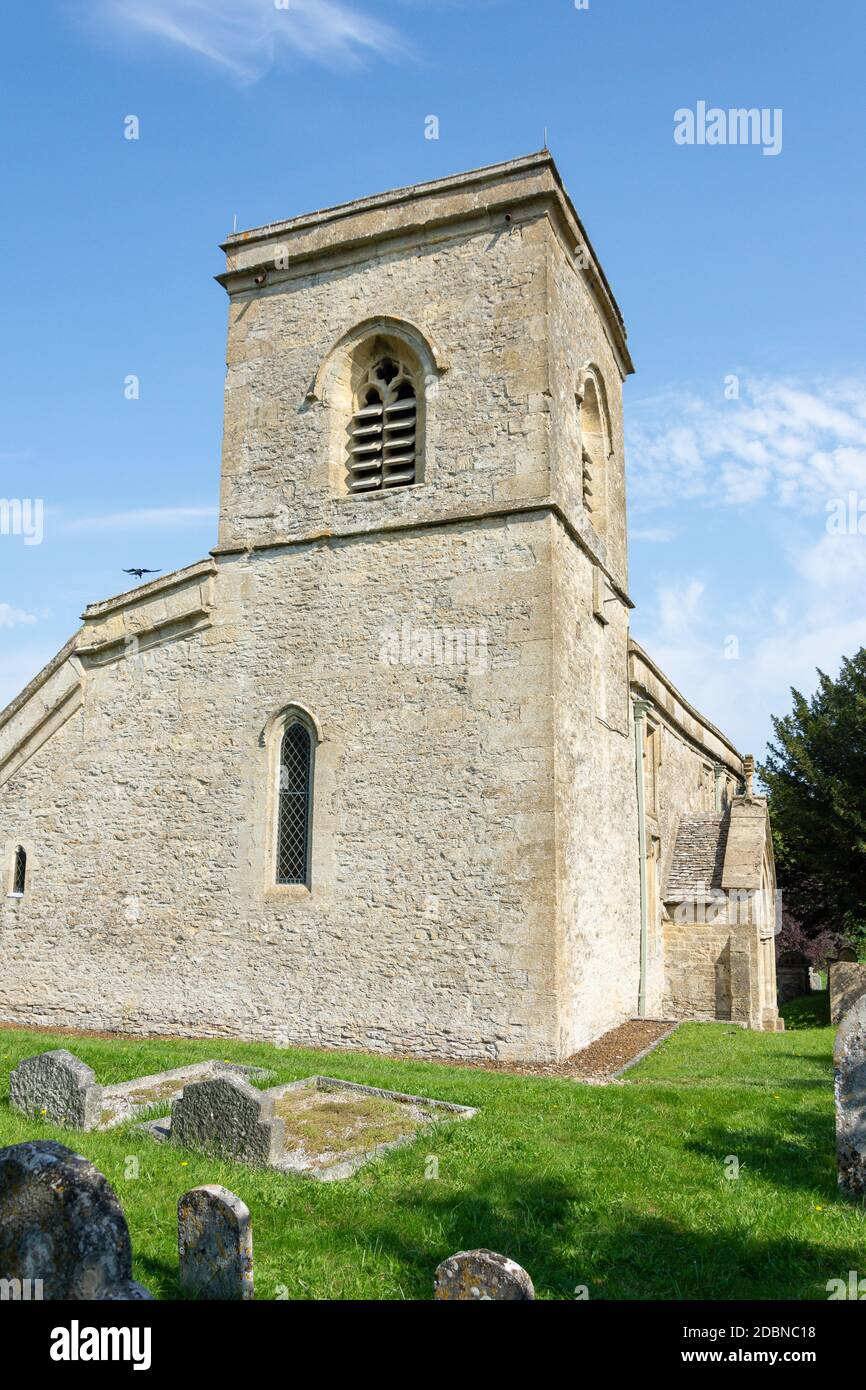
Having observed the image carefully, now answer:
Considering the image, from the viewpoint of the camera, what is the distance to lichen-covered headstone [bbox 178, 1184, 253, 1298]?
4324mm

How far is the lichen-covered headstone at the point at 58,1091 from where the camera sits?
7.30m

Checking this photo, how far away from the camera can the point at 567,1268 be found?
16.3ft

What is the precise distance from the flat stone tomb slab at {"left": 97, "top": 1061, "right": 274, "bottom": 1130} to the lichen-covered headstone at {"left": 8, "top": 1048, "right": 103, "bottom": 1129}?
0.65 feet

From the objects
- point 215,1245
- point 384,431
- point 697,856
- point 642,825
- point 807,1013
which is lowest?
point 807,1013

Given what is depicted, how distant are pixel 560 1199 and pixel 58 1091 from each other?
3952 millimetres

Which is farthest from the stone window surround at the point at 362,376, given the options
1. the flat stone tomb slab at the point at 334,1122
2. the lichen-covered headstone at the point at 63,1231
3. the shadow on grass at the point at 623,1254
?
the lichen-covered headstone at the point at 63,1231

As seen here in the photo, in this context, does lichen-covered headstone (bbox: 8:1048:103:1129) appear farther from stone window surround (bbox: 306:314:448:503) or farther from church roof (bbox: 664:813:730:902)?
church roof (bbox: 664:813:730:902)

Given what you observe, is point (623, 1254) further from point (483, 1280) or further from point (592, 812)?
point (592, 812)

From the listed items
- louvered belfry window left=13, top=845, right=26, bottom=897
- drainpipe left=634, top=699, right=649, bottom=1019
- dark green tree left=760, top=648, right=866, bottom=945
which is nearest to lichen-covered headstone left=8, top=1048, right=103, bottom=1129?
louvered belfry window left=13, top=845, right=26, bottom=897

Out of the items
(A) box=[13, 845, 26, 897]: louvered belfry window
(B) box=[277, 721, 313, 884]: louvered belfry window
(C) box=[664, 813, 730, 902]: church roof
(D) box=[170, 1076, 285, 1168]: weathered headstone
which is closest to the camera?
(D) box=[170, 1076, 285, 1168]: weathered headstone

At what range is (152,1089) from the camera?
862 cm

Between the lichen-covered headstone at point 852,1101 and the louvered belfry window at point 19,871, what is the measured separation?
38.0 feet

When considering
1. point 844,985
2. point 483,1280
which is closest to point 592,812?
point 844,985
